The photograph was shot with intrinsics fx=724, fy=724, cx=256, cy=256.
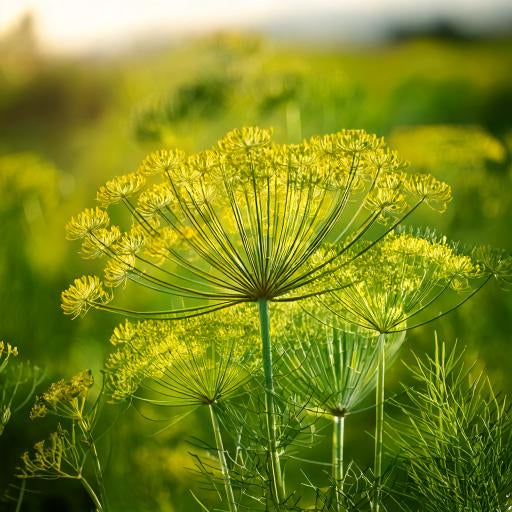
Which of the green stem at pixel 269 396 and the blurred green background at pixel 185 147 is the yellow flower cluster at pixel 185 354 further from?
the blurred green background at pixel 185 147

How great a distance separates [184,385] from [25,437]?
4.09ft

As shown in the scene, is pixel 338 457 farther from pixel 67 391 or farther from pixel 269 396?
pixel 67 391

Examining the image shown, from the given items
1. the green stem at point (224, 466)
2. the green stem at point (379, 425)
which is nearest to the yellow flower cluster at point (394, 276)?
the green stem at point (379, 425)

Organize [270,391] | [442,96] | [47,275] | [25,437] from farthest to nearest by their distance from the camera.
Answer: [442,96] → [47,275] → [25,437] → [270,391]

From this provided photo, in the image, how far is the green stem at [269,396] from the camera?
652 millimetres

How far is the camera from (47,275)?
1973 millimetres

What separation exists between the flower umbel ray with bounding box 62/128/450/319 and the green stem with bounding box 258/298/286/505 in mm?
25

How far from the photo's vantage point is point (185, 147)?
169 cm

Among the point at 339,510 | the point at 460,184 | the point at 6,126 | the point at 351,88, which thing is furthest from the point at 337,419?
the point at 6,126

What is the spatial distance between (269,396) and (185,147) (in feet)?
3.59

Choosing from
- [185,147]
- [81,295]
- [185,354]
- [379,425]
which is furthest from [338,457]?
[185,147]

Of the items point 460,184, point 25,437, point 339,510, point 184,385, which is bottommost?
point 25,437

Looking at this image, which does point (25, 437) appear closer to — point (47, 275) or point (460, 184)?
point (47, 275)

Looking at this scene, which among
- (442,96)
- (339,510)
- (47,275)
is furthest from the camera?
(442,96)
